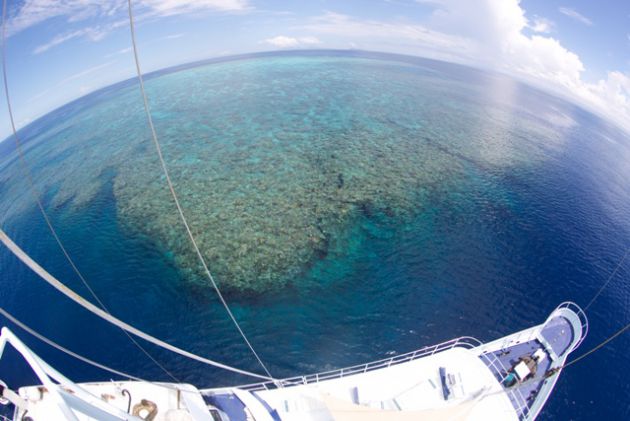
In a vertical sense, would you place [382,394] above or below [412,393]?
above

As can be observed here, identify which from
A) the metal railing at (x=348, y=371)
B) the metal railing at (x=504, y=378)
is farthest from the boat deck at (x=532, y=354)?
the metal railing at (x=348, y=371)

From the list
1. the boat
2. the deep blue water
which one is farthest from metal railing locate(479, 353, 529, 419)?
the deep blue water

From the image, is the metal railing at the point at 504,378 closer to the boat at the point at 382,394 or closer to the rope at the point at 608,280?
the boat at the point at 382,394

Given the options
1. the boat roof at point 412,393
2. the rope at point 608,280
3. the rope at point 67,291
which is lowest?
the rope at point 608,280

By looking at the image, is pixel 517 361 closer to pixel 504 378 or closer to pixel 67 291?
pixel 504 378

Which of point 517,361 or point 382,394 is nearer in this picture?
point 382,394

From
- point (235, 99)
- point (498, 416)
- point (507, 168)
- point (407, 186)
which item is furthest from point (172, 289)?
point (235, 99)

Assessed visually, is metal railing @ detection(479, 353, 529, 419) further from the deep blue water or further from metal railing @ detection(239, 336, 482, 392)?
the deep blue water

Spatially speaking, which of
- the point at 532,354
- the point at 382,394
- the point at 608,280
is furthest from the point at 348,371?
the point at 608,280
